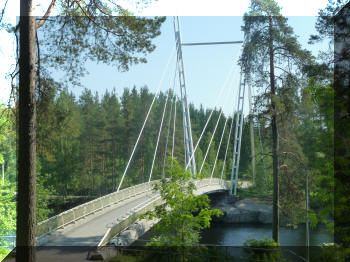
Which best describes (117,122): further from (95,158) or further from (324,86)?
(324,86)

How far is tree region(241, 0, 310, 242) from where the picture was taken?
8.18m

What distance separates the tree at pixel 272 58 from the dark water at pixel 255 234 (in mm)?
1121


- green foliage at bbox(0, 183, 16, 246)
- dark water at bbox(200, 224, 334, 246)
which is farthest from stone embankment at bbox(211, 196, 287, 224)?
green foliage at bbox(0, 183, 16, 246)

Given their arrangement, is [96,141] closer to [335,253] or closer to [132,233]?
[132,233]

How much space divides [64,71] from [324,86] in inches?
190

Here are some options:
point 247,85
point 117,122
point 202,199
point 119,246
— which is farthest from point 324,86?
point 117,122

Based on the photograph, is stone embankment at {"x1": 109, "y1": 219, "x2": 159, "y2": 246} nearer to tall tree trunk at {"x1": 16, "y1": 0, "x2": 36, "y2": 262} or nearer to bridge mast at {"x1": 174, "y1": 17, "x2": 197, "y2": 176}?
tall tree trunk at {"x1": 16, "y1": 0, "x2": 36, "y2": 262}

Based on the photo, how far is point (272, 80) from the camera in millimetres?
8344

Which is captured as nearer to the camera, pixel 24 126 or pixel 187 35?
pixel 24 126

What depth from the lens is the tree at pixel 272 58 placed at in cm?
818

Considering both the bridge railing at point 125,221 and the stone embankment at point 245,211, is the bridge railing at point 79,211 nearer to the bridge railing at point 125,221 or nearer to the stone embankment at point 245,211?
the bridge railing at point 125,221

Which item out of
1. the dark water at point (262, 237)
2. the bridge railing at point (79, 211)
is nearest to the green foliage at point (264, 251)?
the dark water at point (262, 237)

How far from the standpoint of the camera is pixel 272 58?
27.7 feet

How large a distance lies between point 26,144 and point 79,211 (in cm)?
424
